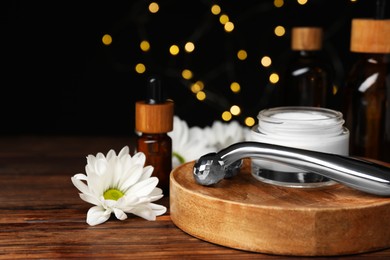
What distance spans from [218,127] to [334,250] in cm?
47

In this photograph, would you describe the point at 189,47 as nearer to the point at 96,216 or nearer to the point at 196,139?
the point at 196,139

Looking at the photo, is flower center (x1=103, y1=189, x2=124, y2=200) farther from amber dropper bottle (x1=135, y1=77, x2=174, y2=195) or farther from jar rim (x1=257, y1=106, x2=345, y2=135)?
jar rim (x1=257, y1=106, x2=345, y2=135)

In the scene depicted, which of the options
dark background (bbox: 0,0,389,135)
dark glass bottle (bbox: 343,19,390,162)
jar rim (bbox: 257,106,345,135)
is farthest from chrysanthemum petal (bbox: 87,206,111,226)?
dark background (bbox: 0,0,389,135)

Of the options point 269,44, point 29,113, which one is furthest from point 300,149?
point 29,113

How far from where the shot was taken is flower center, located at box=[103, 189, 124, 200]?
0.85m

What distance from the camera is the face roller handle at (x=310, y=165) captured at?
0.76 meters

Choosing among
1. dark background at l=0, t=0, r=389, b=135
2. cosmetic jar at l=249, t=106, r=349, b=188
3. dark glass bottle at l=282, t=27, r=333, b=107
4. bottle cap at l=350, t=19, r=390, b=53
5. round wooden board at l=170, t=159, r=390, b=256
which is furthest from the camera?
dark background at l=0, t=0, r=389, b=135

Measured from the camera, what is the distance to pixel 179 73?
1455mm

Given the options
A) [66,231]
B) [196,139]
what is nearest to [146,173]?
[66,231]

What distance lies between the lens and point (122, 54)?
143 cm

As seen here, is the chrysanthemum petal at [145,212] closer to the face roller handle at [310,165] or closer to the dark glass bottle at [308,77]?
the face roller handle at [310,165]

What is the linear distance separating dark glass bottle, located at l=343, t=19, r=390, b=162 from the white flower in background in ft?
0.71


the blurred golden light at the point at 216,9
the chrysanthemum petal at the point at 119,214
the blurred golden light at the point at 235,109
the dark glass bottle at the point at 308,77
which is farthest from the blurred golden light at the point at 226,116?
the chrysanthemum petal at the point at 119,214

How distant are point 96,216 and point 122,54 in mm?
670
